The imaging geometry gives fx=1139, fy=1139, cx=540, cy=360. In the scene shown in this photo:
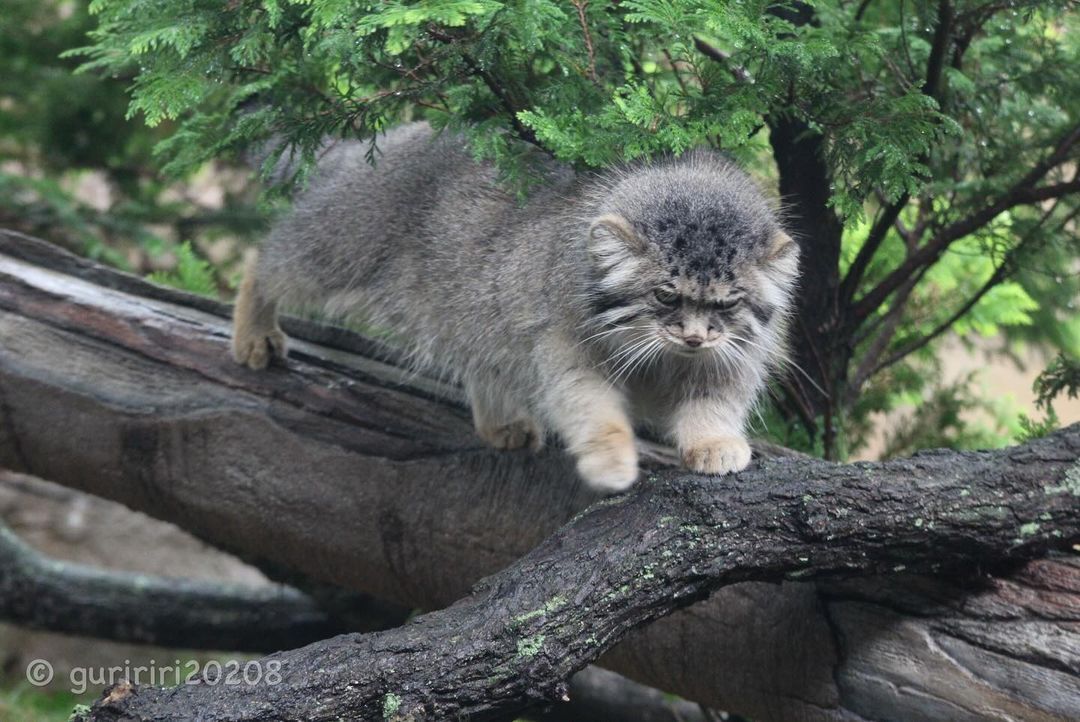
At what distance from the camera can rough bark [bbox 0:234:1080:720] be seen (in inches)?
126

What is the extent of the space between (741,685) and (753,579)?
63 cm

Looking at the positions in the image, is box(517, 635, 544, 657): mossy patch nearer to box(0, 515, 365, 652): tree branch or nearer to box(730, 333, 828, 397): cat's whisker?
box(730, 333, 828, 397): cat's whisker

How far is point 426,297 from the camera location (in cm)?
446

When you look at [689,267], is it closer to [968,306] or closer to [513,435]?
[513,435]

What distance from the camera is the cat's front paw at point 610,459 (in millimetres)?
3516

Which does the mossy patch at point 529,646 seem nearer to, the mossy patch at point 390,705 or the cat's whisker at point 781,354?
the mossy patch at point 390,705

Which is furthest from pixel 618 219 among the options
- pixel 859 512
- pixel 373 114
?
pixel 859 512

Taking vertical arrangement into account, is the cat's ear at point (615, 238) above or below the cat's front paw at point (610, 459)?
above

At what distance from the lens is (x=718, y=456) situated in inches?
137

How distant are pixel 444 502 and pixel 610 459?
3.13 feet

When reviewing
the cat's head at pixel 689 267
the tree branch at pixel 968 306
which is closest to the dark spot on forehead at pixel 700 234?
the cat's head at pixel 689 267

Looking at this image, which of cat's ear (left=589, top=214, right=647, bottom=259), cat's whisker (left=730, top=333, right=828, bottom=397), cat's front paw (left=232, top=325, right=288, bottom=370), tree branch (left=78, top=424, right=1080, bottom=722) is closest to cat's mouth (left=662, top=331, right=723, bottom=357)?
cat's whisker (left=730, top=333, right=828, bottom=397)

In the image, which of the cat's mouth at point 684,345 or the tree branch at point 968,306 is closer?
the cat's mouth at point 684,345

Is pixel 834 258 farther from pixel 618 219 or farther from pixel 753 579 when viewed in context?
pixel 753 579
